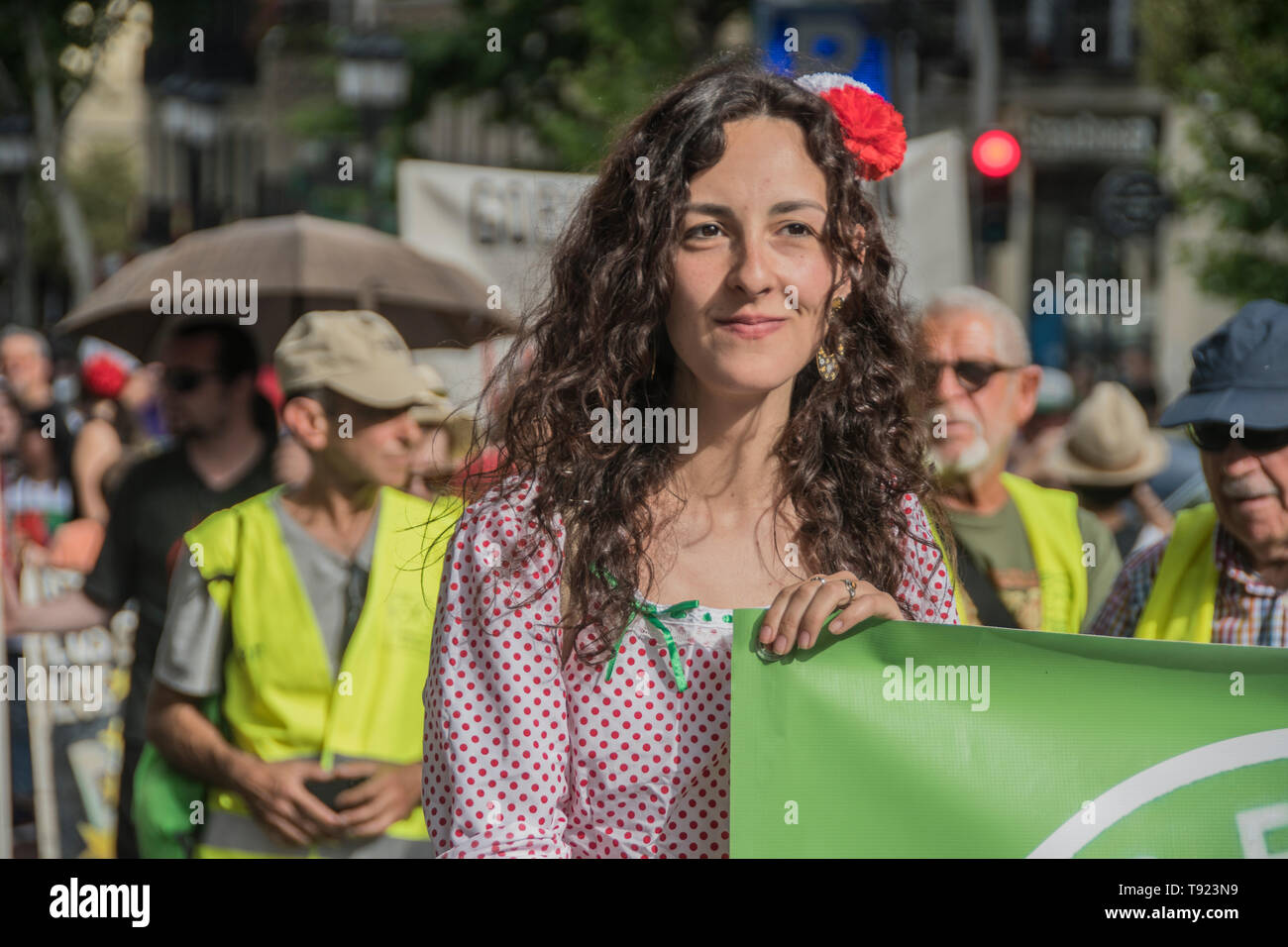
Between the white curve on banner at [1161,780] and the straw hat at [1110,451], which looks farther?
the straw hat at [1110,451]

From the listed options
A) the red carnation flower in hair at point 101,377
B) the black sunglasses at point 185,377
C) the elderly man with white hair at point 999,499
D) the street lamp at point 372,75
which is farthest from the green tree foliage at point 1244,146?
the black sunglasses at point 185,377

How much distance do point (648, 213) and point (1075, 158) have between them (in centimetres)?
2919

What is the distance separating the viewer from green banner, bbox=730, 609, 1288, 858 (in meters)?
2.39

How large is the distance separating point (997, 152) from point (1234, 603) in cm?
576

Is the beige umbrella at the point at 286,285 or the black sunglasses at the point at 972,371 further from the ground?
the beige umbrella at the point at 286,285

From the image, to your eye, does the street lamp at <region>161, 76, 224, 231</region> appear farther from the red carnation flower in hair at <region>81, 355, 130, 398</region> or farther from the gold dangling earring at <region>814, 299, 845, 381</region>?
the gold dangling earring at <region>814, 299, 845, 381</region>

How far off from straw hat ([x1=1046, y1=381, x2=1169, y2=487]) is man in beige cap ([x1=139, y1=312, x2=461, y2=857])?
3.53 metres

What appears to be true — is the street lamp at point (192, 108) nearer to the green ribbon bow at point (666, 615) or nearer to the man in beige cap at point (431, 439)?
the man in beige cap at point (431, 439)

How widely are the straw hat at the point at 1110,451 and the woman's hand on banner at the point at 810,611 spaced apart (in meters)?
4.84

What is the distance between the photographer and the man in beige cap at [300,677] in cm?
416

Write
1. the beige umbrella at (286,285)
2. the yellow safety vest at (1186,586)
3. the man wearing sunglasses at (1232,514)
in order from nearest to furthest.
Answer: the man wearing sunglasses at (1232,514) < the yellow safety vest at (1186,586) < the beige umbrella at (286,285)

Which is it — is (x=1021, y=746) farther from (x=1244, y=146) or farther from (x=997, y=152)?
(x=1244, y=146)

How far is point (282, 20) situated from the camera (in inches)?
1206

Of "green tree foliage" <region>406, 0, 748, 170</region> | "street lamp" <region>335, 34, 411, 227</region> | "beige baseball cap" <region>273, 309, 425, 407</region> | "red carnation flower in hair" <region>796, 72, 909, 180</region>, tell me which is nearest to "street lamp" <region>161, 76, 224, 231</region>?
"green tree foliage" <region>406, 0, 748, 170</region>
